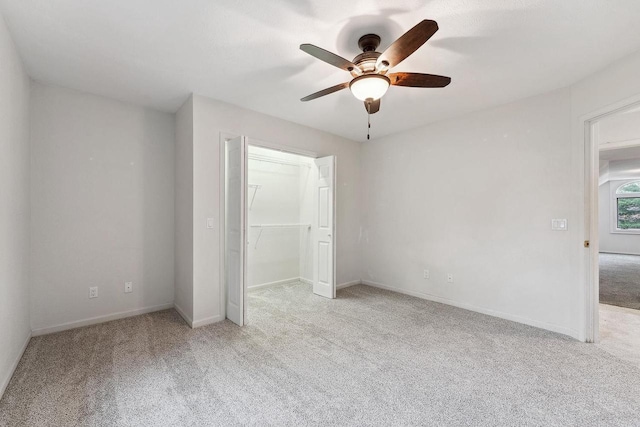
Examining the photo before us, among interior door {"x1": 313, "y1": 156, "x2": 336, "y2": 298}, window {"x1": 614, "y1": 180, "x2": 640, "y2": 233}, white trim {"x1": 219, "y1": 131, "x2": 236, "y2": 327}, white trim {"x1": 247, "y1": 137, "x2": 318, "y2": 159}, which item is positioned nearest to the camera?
white trim {"x1": 219, "y1": 131, "x2": 236, "y2": 327}

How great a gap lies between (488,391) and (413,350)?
68cm

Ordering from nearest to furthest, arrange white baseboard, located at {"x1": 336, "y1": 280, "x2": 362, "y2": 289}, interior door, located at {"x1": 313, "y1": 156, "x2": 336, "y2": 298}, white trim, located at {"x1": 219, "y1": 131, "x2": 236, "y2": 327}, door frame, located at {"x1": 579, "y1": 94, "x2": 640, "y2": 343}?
door frame, located at {"x1": 579, "y1": 94, "x2": 640, "y2": 343} < white trim, located at {"x1": 219, "y1": 131, "x2": 236, "y2": 327} < interior door, located at {"x1": 313, "y1": 156, "x2": 336, "y2": 298} < white baseboard, located at {"x1": 336, "y1": 280, "x2": 362, "y2": 289}

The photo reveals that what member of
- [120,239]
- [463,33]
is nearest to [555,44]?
[463,33]

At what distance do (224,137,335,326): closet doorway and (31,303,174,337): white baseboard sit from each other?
99 cm

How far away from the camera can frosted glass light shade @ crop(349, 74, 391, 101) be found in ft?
6.70

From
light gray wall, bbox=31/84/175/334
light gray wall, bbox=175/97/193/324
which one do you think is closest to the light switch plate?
light gray wall, bbox=175/97/193/324

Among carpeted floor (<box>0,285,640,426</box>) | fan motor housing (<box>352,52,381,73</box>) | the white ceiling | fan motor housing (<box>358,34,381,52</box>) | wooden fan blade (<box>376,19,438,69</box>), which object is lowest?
carpeted floor (<box>0,285,640,426</box>)

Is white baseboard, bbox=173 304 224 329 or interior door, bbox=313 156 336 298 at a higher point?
interior door, bbox=313 156 336 298

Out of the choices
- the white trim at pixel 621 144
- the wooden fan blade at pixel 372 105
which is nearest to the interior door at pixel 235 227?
the wooden fan blade at pixel 372 105

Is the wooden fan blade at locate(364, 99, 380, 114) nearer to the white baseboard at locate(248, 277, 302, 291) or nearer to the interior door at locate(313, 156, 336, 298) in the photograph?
the interior door at locate(313, 156, 336, 298)

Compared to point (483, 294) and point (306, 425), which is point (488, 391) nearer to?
point (306, 425)

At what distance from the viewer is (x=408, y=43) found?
1.73m

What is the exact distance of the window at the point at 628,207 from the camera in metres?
8.55

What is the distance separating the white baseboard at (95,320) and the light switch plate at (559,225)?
4.48m
